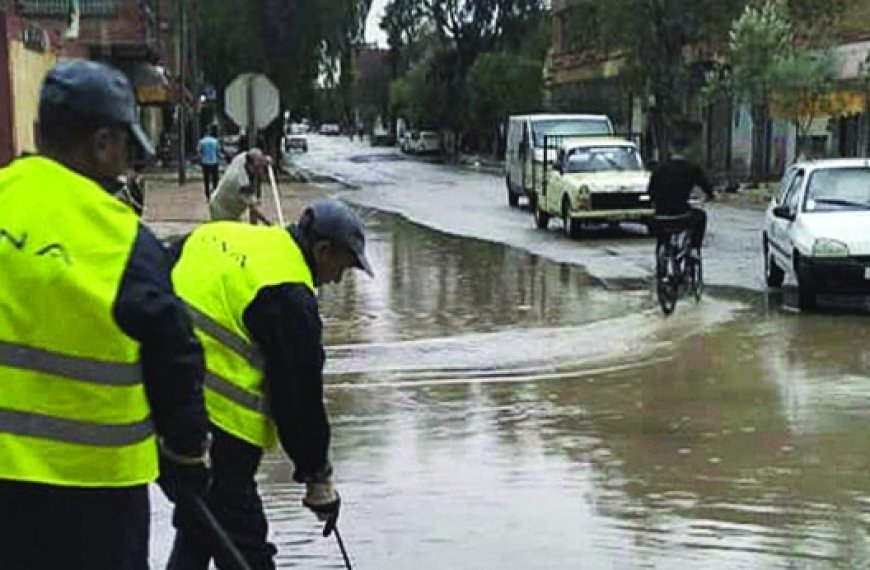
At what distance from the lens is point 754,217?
34094 mm

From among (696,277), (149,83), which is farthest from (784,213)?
(149,83)

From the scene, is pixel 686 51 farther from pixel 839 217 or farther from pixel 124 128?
pixel 124 128

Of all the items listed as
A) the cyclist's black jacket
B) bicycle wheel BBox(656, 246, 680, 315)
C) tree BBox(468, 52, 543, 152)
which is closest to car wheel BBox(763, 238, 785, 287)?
the cyclist's black jacket

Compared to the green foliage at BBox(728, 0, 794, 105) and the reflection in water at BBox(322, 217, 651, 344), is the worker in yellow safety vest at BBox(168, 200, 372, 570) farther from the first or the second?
the green foliage at BBox(728, 0, 794, 105)

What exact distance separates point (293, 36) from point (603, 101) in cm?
1511

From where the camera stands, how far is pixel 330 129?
176875 millimetres

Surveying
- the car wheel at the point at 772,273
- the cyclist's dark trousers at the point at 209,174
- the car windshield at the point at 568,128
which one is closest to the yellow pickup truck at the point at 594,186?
the car windshield at the point at 568,128

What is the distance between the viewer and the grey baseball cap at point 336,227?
4836mm

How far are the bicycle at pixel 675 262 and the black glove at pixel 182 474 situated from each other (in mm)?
12956

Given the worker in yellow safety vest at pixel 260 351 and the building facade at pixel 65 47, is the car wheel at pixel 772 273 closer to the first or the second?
the building facade at pixel 65 47

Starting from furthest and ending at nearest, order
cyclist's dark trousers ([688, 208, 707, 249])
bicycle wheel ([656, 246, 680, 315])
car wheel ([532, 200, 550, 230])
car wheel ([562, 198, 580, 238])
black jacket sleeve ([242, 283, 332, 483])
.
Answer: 1. car wheel ([532, 200, 550, 230])
2. car wheel ([562, 198, 580, 238])
3. cyclist's dark trousers ([688, 208, 707, 249])
4. bicycle wheel ([656, 246, 680, 315])
5. black jacket sleeve ([242, 283, 332, 483])

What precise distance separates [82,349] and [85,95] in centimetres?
60

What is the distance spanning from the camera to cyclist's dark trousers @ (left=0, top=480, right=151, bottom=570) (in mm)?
3699

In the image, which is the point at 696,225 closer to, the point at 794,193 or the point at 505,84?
the point at 794,193
